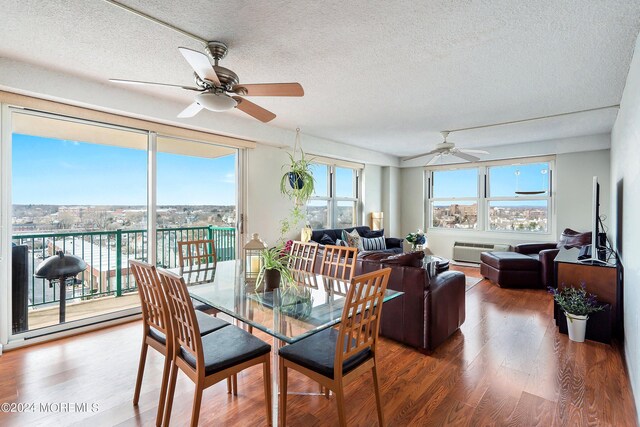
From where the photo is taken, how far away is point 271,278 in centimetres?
227

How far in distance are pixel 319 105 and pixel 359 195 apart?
3458 millimetres

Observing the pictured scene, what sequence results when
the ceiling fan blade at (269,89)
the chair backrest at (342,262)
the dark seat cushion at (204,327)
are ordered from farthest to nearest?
the chair backrest at (342,262) < the ceiling fan blade at (269,89) < the dark seat cushion at (204,327)

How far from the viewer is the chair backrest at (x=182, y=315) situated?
5.00ft

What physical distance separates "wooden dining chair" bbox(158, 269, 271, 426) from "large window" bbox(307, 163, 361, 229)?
3.92 meters

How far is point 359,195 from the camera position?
6914mm

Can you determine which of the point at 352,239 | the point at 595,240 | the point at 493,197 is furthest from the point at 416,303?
the point at 493,197

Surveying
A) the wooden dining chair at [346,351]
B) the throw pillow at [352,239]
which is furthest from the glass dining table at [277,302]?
the throw pillow at [352,239]

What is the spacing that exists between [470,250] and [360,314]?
5.68 metres

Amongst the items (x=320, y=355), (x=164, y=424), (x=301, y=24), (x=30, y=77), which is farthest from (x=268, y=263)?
(x=30, y=77)

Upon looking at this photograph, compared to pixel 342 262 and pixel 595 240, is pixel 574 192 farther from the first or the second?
pixel 342 262

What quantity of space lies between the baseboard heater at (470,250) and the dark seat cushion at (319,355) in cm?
542

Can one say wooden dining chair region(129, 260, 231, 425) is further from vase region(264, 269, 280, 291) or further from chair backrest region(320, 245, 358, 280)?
chair backrest region(320, 245, 358, 280)

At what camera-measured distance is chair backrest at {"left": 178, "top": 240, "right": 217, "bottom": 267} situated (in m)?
3.12

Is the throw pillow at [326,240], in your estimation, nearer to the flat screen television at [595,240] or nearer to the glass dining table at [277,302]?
the glass dining table at [277,302]
